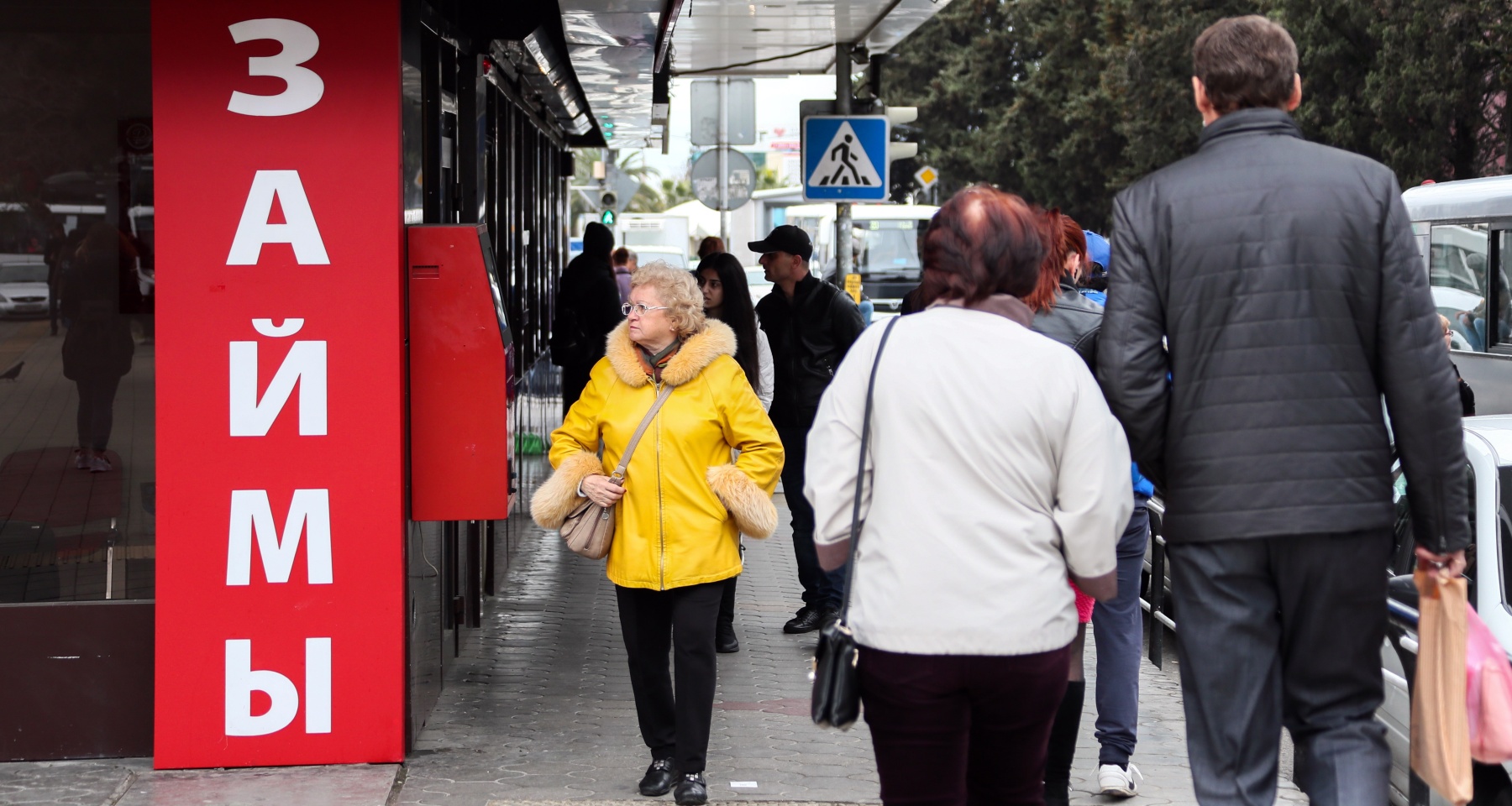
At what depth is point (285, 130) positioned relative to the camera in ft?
16.6

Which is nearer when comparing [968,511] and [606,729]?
[968,511]

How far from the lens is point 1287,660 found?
344 cm

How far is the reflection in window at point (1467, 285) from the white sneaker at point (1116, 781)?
9.53 meters

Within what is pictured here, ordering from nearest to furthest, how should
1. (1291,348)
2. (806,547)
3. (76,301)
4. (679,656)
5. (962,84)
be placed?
1. (1291,348)
2. (679,656)
3. (76,301)
4. (806,547)
5. (962,84)

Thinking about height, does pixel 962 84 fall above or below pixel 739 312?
above

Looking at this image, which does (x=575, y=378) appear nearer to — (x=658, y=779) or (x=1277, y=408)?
(x=658, y=779)

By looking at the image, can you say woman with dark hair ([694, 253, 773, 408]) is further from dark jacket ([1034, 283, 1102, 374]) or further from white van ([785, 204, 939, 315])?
white van ([785, 204, 939, 315])

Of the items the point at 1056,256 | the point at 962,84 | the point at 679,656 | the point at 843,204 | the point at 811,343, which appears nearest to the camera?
the point at 1056,256

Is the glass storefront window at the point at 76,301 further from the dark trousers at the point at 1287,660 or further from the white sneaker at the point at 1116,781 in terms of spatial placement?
the dark trousers at the point at 1287,660

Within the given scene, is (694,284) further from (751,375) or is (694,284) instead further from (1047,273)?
(751,375)

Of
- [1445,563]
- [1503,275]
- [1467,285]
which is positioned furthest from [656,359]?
[1467,285]

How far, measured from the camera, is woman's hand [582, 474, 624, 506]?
4.91 meters

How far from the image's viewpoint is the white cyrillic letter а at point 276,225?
16.6ft

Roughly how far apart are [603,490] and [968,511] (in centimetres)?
207
